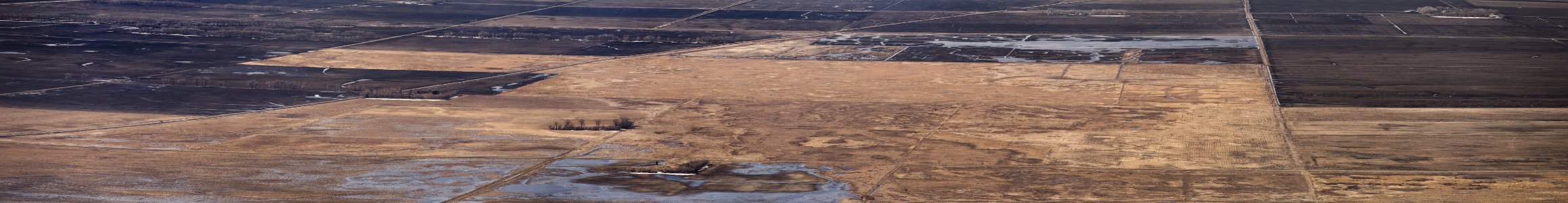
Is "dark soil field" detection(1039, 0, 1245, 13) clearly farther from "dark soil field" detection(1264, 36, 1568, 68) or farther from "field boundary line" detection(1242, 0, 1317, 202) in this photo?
"dark soil field" detection(1264, 36, 1568, 68)

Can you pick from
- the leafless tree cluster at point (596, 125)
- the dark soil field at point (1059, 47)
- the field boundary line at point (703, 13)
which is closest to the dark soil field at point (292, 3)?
the field boundary line at point (703, 13)

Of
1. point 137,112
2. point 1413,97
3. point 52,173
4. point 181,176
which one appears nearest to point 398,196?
point 181,176

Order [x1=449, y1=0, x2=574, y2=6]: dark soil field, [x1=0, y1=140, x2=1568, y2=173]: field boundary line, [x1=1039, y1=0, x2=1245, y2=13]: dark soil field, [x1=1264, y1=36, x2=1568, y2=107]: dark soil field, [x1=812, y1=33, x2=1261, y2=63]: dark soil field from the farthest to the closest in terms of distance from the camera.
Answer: [x1=449, y1=0, x2=574, y2=6]: dark soil field < [x1=1039, y1=0, x2=1245, y2=13]: dark soil field < [x1=812, y1=33, x2=1261, y2=63]: dark soil field < [x1=1264, y1=36, x2=1568, y2=107]: dark soil field < [x1=0, y1=140, x2=1568, y2=173]: field boundary line

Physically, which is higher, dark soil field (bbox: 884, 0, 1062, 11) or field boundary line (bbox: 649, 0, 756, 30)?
field boundary line (bbox: 649, 0, 756, 30)

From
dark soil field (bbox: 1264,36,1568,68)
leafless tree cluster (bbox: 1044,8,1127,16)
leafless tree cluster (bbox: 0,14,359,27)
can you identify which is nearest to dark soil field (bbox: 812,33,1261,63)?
dark soil field (bbox: 1264,36,1568,68)

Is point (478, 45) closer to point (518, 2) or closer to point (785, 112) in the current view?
point (785, 112)

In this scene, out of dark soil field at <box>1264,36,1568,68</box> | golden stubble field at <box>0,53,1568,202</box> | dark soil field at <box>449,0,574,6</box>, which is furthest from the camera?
dark soil field at <box>449,0,574,6</box>

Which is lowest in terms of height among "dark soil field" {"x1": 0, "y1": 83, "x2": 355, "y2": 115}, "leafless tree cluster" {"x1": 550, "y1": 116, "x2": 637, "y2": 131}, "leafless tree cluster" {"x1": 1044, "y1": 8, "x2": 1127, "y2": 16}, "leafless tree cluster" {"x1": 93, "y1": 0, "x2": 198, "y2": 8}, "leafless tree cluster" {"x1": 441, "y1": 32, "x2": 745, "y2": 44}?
"leafless tree cluster" {"x1": 1044, "y1": 8, "x2": 1127, "y2": 16}

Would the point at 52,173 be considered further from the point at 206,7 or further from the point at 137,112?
the point at 206,7
